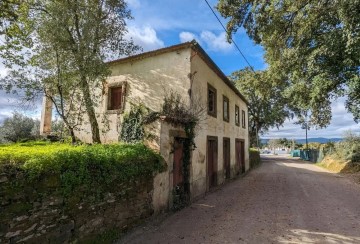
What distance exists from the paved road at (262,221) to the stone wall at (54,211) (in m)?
0.82

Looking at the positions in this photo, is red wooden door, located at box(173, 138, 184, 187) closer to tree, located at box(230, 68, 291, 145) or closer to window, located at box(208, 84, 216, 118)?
window, located at box(208, 84, 216, 118)

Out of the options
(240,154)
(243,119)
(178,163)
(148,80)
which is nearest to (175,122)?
(178,163)

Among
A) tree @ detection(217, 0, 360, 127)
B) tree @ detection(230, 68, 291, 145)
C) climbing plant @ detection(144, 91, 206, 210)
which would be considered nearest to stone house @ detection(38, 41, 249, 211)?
climbing plant @ detection(144, 91, 206, 210)

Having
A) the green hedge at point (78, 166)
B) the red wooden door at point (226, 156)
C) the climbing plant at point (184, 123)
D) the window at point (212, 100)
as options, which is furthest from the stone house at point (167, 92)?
the red wooden door at point (226, 156)

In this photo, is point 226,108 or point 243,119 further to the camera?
point 243,119

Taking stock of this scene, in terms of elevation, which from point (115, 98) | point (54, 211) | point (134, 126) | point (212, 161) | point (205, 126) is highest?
point (115, 98)

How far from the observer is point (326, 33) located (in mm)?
13320

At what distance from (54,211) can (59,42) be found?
238 inches

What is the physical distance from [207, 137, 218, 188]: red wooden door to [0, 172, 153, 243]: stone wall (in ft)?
21.8

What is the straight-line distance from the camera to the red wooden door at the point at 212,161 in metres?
13.1

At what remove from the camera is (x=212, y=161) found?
538 inches

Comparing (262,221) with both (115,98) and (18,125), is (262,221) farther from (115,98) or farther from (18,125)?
(18,125)

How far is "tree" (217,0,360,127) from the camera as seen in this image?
1171 centimetres

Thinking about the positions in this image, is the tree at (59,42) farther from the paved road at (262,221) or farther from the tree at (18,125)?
the tree at (18,125)
